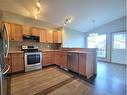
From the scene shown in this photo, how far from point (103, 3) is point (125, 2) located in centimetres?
114

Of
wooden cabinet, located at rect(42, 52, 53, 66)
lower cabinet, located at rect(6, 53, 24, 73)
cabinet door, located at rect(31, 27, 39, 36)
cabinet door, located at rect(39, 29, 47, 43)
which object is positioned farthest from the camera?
cabinet door, located at rect(39, 29, 47, 43)

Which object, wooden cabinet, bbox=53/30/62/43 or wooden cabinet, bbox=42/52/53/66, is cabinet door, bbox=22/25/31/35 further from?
wooden cabinet, bbox=53/30/62/43

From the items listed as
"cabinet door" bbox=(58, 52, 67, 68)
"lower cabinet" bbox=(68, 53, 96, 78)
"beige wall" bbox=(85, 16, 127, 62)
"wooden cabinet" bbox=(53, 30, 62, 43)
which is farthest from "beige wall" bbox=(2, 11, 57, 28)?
"beige wall" bbox=(85, 16, 127, 62)

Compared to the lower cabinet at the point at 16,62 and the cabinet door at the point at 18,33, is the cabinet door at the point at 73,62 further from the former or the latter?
the cabinet door at the point at 18,33

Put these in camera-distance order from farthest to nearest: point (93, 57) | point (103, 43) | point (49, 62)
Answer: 1. point (103, 43)
2. point (49, 62)
3. point (93, 57)

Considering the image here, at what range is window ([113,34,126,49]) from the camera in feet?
18.4

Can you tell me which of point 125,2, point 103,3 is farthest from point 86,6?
point 125,2

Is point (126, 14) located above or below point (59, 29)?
above

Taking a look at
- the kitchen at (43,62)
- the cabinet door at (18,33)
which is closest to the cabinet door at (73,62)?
the kitchen at (43,62)

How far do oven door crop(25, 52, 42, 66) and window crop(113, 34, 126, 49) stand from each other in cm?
507

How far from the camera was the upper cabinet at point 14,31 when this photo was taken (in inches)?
152

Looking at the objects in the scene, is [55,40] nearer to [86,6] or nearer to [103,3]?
[86,6]

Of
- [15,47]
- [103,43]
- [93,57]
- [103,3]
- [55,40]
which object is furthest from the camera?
[103,43]

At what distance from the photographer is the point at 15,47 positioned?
14.3ft
